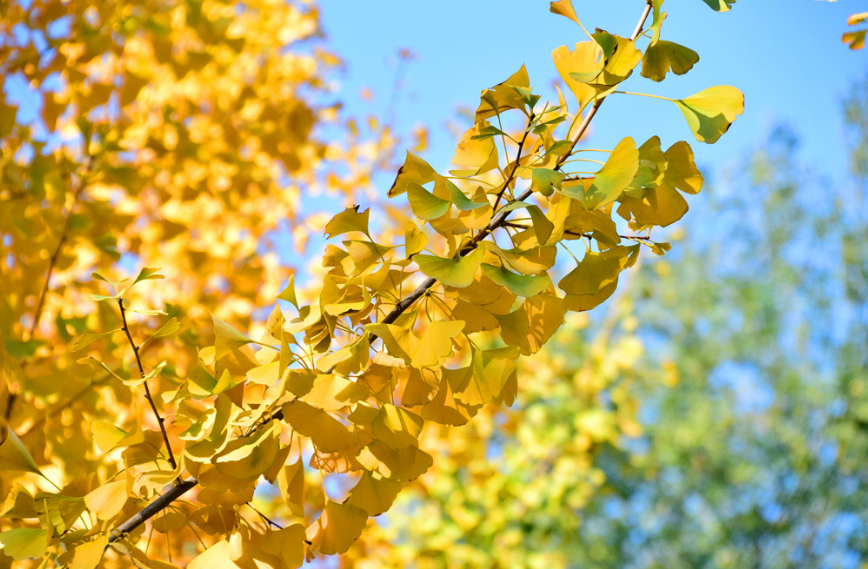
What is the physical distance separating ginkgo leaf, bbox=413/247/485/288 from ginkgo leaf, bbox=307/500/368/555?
16 centimetres

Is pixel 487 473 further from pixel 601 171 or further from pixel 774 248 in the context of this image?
pixel 774 248

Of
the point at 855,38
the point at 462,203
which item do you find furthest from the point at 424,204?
the point at 855,38

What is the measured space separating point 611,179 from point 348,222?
0.51 feet

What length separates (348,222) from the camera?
0.37 m

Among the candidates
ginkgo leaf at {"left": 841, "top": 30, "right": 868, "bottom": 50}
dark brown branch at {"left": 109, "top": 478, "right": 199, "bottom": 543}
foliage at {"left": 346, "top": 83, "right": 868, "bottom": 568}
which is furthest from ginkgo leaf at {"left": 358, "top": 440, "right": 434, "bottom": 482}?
foliage at {"left": 346, "top": 83, "right": 868, "bottom": 568}

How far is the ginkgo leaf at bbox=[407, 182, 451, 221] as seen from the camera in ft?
1.09

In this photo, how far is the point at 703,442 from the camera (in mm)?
5109

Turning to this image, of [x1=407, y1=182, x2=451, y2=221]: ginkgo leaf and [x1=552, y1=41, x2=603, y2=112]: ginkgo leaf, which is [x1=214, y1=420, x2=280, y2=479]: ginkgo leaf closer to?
[x1=407, y1=182, x2=451, y2=221]: ginkgo leaf

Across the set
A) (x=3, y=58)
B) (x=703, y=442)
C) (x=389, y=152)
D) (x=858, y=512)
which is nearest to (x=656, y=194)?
(x=3, y=58)

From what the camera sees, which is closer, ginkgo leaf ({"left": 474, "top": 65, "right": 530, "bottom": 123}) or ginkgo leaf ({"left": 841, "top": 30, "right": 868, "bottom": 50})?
ginkgo leaf ({"left": 474, "top": 65, "right": 530, "bottom": 123})

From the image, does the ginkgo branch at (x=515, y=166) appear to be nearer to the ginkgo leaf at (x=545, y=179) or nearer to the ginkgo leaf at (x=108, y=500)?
the ginkgo leaf at (x=545, y=179)

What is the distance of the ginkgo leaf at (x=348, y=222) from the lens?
0.37 m

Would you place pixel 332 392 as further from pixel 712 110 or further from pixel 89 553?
pixel 712 110

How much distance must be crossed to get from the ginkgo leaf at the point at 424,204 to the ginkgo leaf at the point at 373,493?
0.16 meters
